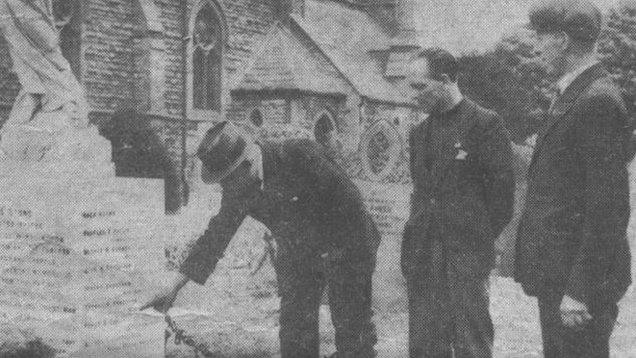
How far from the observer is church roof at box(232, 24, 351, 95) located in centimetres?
1401

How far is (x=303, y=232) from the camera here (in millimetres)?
4539

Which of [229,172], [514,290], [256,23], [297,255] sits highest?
[256,23]

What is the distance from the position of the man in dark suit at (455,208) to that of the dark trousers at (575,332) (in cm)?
43

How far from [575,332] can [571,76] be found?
3.35 feet

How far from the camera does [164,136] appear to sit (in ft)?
43.5

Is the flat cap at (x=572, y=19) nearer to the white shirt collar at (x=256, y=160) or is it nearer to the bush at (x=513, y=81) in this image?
the white shirt collar at (x=256, y=160)

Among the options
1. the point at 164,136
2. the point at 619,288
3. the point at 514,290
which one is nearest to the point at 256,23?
the point at 164,136

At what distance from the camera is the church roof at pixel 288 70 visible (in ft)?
46.0

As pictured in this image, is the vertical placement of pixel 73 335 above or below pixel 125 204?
below

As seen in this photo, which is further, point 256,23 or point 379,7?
point 379,7

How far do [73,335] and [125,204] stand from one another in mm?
834

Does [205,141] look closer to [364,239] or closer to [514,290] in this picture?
[364,239]

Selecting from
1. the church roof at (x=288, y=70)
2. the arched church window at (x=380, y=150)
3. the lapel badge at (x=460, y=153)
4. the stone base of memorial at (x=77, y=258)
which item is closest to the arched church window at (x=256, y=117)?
the church roof at (x=288, y=70)

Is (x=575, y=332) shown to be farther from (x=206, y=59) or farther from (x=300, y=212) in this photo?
(x=206, y=59)
